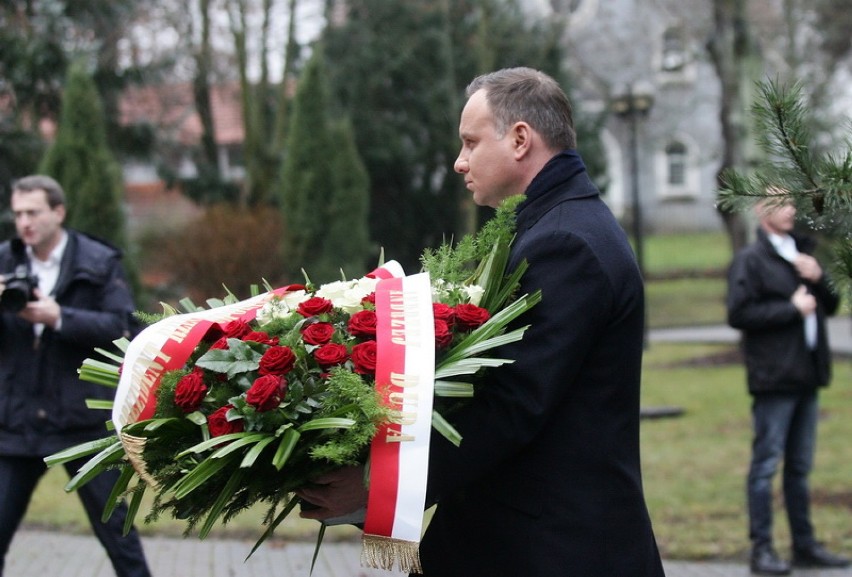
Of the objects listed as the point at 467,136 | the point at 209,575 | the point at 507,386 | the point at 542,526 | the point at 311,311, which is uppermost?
the point at 467,136

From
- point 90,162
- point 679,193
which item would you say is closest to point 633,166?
point 90,162

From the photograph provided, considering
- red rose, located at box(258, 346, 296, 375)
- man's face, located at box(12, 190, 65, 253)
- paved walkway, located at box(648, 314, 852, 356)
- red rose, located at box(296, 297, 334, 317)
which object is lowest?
paved walkway, located at box(648, 314, 852, 356)

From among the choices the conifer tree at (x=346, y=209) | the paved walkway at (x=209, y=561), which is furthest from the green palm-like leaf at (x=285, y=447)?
the conifer tree at (x=346, y=209)

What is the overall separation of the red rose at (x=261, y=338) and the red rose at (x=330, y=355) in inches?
5.7

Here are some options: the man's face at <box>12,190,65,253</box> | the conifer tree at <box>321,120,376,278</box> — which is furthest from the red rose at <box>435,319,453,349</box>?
the conifer tree at <box>321,120,376,278</box>

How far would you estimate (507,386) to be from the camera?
8.61ft

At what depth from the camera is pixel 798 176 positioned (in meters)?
3.27

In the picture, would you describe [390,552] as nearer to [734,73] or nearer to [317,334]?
[317,334]

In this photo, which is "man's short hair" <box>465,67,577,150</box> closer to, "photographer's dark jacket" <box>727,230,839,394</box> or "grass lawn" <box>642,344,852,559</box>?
"photographer's dark jacket" <box>727,230,839,394</box>

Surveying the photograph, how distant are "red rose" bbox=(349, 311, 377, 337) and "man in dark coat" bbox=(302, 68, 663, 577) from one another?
293mm

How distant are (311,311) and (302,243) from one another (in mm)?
17016

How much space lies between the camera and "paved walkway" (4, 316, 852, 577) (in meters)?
6.50

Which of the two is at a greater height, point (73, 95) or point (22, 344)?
point (73, 95)

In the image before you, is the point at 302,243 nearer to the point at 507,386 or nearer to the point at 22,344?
the point at 22,344
